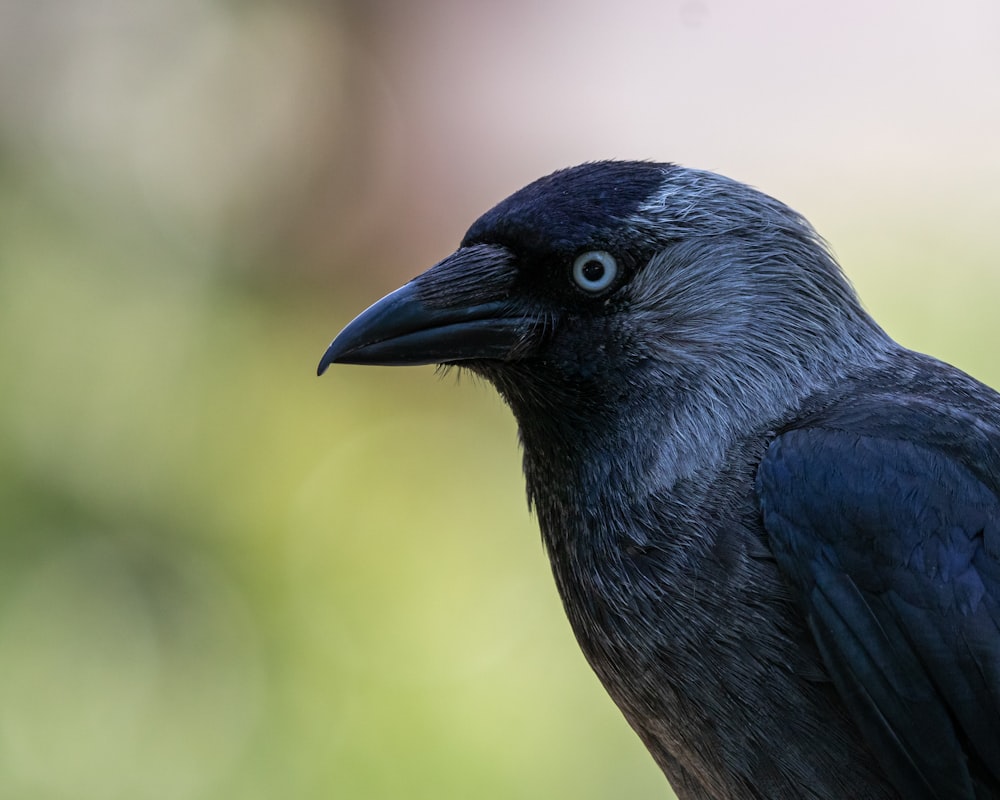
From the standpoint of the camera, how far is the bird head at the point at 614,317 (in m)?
3.03

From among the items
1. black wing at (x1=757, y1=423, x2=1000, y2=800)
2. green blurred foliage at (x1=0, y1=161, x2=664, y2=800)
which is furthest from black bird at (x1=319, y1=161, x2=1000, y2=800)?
green blurred foliage at (x1=0, y1=161, x2=664, y2=800)

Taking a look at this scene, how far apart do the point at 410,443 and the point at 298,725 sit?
1.99 metres

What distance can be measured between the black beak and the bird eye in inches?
6.3

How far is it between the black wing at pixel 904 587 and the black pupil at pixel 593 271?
0.65 meters

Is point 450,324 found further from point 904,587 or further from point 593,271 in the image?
point 904,587

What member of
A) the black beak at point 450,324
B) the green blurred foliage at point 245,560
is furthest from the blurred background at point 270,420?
the black beak at point 450,324

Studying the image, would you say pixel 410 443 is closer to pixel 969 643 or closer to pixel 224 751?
pixel 224 751

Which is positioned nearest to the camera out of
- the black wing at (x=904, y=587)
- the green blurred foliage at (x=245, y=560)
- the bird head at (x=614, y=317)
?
the black wing at (x=904, y=587)

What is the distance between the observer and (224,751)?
6773 millimetres

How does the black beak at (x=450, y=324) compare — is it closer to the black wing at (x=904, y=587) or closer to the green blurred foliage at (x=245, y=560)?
the black wing at (x=904, y=587)

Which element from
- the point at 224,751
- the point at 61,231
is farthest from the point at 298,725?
the point at 61,231

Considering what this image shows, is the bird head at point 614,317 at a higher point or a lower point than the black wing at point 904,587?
higher

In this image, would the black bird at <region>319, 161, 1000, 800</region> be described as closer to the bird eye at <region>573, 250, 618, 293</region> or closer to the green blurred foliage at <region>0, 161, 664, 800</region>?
the bird eye at <region>573, 250, 618, 293</region>

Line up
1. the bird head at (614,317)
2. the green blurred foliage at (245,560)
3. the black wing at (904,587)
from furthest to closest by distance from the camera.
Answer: the green blurred foliage at (245,560)
the bird head at (614,317)
the black wing at (904,587)
